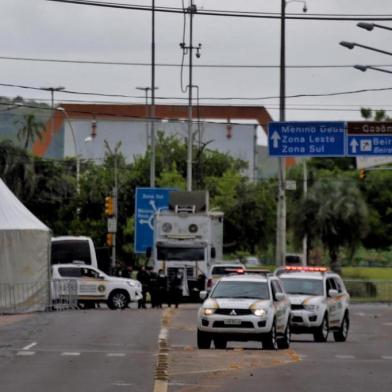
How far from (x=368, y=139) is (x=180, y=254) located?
33.4 feet

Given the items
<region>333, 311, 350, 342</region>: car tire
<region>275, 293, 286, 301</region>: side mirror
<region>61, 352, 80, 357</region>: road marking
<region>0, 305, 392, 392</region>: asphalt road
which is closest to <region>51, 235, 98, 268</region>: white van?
<region>0, 305, 392, 392</region>: asphalt road

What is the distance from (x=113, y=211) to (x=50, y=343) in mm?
31073

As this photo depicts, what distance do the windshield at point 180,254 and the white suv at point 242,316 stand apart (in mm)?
24740

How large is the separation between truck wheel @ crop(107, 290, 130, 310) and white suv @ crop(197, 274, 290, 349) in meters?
20.8

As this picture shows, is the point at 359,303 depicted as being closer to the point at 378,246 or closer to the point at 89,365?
the point at 89,365

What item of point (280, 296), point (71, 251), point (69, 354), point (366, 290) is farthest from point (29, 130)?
point (69, 354)

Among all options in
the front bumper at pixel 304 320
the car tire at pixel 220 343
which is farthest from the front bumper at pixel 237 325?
the front bumper at pixel 304 320

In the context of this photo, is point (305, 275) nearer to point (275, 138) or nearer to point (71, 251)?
point (275, 138)

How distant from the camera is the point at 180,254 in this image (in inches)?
2055

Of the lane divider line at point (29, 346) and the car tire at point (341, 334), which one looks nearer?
the lane divider line at point (29, 346)

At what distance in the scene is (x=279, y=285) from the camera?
92.6 feet

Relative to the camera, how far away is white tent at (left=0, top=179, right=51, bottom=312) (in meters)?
43.2

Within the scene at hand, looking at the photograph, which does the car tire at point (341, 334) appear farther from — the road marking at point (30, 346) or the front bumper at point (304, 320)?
the road marking at point (30, 346)

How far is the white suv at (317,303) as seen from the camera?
3077 cm
